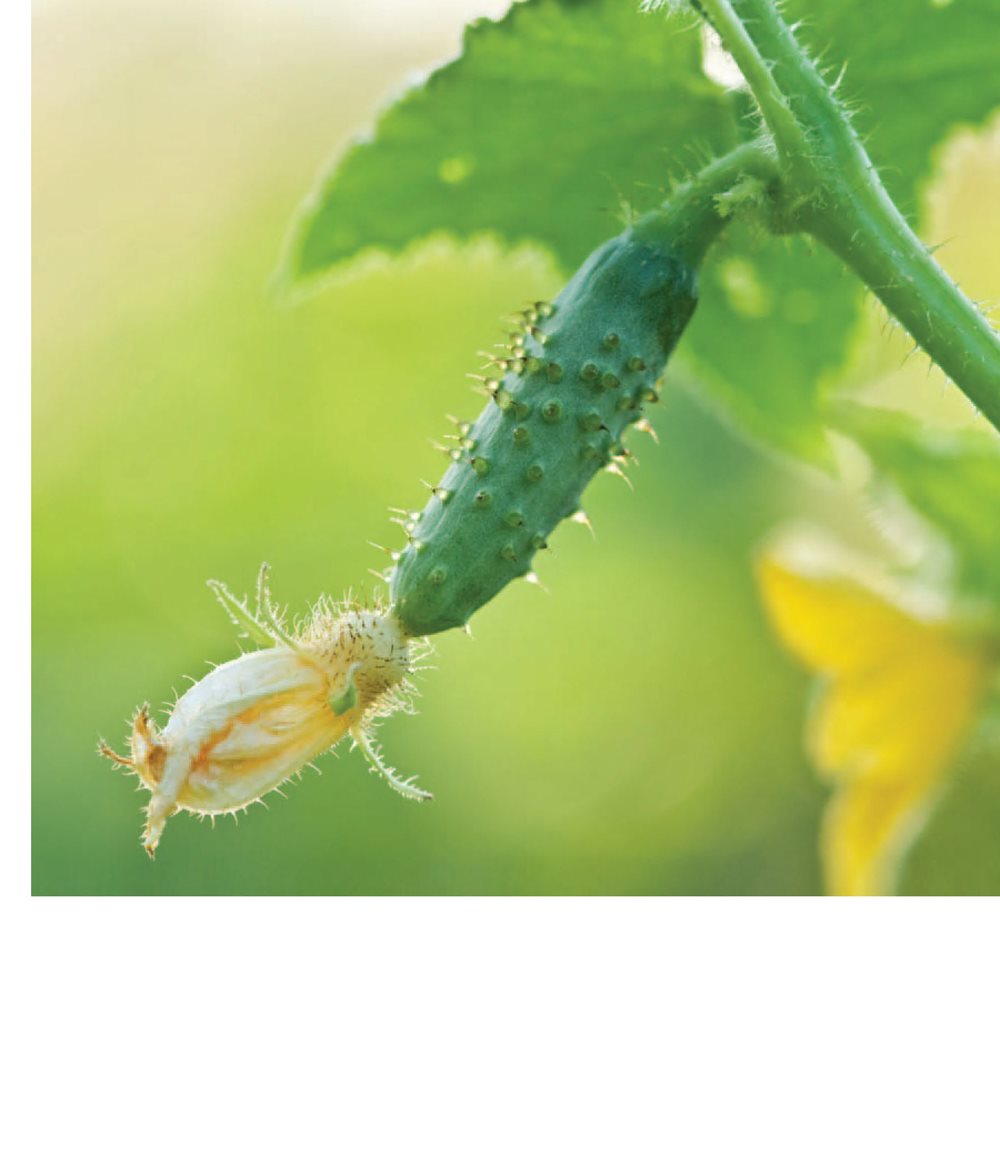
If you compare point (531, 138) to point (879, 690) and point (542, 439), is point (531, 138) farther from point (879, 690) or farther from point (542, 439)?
point (879, 690)

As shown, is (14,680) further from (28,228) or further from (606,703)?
(606,703)

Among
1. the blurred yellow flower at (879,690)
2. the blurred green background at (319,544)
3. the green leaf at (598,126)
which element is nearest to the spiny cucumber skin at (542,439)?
the green leaf at (598,126)

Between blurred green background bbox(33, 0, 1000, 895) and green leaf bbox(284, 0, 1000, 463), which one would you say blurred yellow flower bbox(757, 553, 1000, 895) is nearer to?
green leaf bbox(284, 0, 1000, 463)

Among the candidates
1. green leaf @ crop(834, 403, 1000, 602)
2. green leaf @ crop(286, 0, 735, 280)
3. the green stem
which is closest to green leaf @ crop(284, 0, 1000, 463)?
green leaf @ crop(286, 0, 735, 280)

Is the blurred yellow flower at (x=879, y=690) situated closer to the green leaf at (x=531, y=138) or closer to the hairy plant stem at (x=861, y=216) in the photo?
the green leaf at (x=531, y=138)

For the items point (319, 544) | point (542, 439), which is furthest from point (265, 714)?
point (319, 544)
